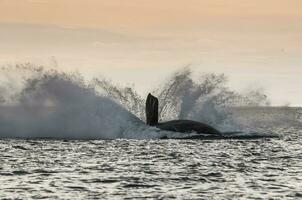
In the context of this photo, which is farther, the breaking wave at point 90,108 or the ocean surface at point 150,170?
the breaking wave at point 90,108

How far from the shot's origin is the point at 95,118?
5675 centimetres

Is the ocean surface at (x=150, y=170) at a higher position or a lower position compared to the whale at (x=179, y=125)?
lower

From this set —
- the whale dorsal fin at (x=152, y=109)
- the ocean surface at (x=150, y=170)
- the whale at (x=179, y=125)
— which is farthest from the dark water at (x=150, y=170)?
the whale dorsal fin at (x=152, y=109)

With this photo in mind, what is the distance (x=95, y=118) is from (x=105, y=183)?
29.8 meters

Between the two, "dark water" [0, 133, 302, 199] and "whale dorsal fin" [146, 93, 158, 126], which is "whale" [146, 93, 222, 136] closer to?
"whale dorsal fin" [146, 93, 158, 126]

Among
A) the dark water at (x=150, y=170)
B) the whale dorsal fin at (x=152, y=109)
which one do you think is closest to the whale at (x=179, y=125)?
the whale dorsal fin at (x=152, y=109)

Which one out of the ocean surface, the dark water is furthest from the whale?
the dark water

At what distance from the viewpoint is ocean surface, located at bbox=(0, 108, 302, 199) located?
25.0m

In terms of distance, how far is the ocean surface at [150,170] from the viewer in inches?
985

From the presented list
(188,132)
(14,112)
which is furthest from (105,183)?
(14,112)

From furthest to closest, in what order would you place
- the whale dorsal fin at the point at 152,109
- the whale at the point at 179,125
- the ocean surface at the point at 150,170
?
the whale dorsal fin at the point at 152,109 < the whale at the point at 179,125 < the ocean surface at the point at 150,170

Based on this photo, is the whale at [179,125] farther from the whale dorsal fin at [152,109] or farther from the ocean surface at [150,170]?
the ocean surface at [150,170]

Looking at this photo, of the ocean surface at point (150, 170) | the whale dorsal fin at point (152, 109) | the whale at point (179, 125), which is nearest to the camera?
the ocean surface at point (150, 170)

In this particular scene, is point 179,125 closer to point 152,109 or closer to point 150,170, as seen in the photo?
point 152,109
